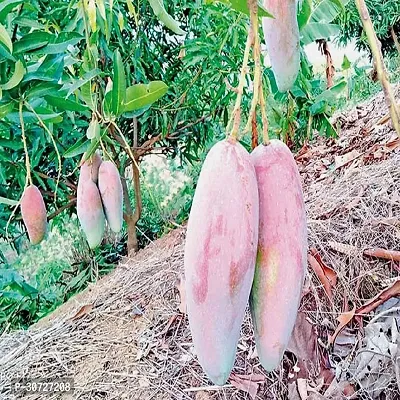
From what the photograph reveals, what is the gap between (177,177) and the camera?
3811 mm

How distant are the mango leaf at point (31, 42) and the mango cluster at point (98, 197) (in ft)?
0.74

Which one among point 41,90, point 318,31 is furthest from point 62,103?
point 318,31

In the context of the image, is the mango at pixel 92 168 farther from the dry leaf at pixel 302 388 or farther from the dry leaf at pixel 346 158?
the dry leaf at pixel 346 158

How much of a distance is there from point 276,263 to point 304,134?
2.72m

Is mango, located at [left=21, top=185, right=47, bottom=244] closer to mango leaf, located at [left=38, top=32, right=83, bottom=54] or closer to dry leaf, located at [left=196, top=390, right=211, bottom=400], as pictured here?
mango leaf, located at [left=38, top=32, right=83, bottom=54]

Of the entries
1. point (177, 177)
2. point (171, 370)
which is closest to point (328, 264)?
point (171, 370)

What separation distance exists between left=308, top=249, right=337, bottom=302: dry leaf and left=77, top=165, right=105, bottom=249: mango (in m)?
0.81

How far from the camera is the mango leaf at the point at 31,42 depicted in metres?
0.85

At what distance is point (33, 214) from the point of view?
2.65ft

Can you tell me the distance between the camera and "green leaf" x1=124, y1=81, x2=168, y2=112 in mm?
705

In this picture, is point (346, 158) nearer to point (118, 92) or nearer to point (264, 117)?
point (118, 92)

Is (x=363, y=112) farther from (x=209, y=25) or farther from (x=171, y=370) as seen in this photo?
(x=171, y=370)

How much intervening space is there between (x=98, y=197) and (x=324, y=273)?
86cm

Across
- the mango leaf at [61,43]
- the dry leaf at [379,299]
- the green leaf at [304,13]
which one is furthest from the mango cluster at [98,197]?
the dry leaf at [379,299]
